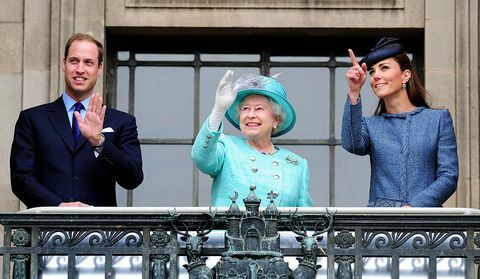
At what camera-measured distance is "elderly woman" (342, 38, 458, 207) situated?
13.9 metres

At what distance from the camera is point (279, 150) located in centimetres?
1429

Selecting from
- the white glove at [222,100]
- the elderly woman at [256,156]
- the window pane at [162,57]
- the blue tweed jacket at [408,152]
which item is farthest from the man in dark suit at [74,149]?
the window pane at [162,57]

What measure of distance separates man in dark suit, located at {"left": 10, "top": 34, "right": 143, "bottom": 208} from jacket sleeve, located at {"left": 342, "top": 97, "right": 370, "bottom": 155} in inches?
55.1

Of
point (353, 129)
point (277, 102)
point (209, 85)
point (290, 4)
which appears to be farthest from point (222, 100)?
point (209, 85)

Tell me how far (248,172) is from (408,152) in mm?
1082

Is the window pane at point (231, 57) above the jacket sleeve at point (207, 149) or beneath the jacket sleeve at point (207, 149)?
above

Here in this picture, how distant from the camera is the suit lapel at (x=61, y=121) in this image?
14305mm

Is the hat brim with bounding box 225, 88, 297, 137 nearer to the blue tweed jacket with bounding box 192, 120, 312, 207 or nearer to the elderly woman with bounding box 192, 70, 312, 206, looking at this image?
the elderly woman with bounding box 192, 70, 312, 206

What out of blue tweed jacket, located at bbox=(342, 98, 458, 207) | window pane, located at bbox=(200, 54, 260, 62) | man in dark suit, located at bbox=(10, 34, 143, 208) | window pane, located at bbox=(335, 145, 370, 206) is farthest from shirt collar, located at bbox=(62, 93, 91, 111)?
window pane, located at bbox=(335, 145, 370, 206)

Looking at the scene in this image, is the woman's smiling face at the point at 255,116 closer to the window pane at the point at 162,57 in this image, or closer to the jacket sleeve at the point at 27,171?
the jacket sleeve at the point at 27,171

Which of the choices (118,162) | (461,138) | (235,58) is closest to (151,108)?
(235,58)

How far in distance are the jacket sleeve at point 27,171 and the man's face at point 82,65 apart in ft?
1.42

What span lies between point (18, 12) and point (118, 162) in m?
3.73

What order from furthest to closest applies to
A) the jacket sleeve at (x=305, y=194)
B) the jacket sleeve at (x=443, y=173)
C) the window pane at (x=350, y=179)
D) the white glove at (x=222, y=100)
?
1. the window pane at (x=350, y=179)
2. the jacket sleeve at (x=305, y=194)
3. the jacket sleeve at (x=443, y=173)
4. the white glove at (x=222, y=100)
